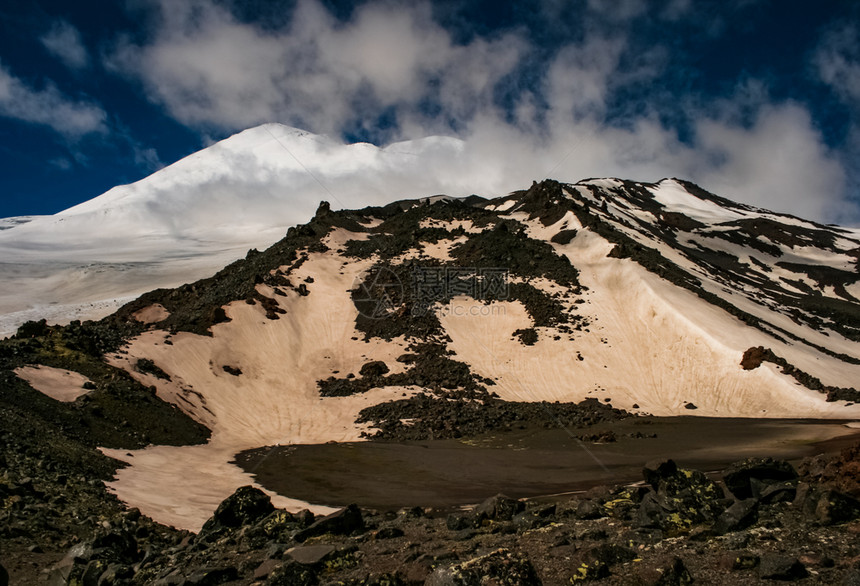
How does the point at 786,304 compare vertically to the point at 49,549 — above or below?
above

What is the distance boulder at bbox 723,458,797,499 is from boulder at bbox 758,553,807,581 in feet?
12.3

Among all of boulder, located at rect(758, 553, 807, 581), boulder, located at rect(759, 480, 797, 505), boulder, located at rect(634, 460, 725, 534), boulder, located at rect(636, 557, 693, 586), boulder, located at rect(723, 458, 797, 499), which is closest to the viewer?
boulder, located at rect(758, 553, 807, 581)

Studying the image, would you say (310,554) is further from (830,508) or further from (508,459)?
(508,459)

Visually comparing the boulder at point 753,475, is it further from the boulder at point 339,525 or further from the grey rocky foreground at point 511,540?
the boulder at point 339,525

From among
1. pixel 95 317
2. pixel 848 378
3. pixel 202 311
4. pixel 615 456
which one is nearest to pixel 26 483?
pixel 615 456

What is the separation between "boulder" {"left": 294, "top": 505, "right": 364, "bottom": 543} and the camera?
9820 millimetres

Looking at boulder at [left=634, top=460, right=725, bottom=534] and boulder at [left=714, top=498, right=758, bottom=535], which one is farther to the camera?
boulder at [left=634, top=460, right=725, bottom=534]

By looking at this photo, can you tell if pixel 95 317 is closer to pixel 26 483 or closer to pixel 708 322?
pixel 26 483

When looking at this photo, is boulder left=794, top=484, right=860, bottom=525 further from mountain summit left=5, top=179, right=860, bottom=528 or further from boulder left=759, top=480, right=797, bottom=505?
mountain summit left=5, top=179, right=860, bottom=528

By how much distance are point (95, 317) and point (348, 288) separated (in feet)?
110

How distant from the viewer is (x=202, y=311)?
40.9 m

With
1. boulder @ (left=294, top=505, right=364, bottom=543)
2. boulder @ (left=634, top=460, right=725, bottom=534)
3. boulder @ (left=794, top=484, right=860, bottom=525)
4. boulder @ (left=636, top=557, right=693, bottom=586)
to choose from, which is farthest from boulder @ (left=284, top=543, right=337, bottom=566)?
boulder @ (left=794, top=484, right=860, bottom=525)

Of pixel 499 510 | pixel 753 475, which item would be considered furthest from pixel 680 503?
pixel 499 510

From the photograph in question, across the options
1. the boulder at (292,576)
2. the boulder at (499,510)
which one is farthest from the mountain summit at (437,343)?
the boulder at (499,510)
